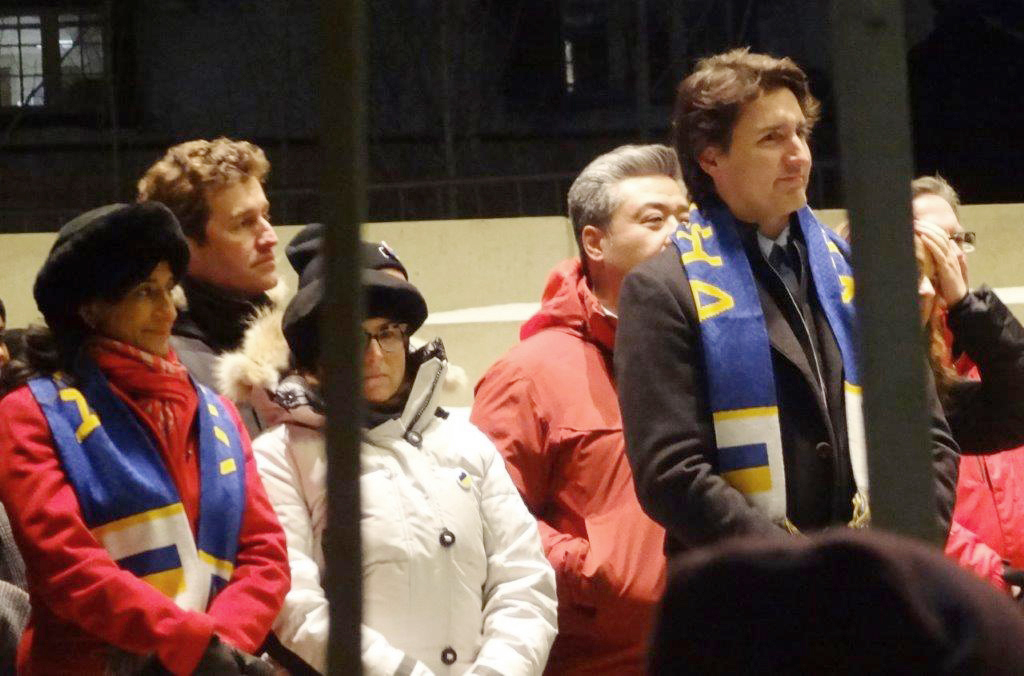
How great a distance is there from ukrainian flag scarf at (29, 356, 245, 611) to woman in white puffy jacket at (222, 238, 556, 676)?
159 millimetres

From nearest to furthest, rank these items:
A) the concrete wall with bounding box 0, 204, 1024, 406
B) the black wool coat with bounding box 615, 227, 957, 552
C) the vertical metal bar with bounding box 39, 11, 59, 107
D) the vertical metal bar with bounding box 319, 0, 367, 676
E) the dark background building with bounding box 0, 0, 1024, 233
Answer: the vertical metal bar with bounding box 319, 0, 367, 676 → the black wool coat with bounding box 615, 227, 957, 552 → the concrete wall with bounding box 0, 204, 1024, 406 → the dark background building with bounding box 0, 0, 1024, 233 → the vertical metal bar with bounding box 39, 11, 59, 107

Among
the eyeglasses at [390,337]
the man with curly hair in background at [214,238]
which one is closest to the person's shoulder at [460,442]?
the eyeglasses at [390,337]

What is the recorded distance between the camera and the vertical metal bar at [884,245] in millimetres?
1044

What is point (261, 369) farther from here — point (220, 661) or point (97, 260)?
point (220, 661)

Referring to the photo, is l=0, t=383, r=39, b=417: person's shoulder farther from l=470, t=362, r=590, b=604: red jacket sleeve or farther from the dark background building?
the dark background building

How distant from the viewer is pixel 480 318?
543 centimetres

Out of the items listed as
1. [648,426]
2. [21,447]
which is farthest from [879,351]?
[21,447]

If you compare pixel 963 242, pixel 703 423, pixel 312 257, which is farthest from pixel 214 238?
pixel 963 242

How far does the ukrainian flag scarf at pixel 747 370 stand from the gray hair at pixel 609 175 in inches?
26.6

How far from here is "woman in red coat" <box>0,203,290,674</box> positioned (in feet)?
7.81

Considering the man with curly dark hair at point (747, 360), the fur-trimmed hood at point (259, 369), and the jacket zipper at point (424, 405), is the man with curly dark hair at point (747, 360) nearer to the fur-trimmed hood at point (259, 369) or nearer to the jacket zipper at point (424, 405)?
the jacket zipper at point (424, 405)

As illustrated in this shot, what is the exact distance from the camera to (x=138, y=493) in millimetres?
2438

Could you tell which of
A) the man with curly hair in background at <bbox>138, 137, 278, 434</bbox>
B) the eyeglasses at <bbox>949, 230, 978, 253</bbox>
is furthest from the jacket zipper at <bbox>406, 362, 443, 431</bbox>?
the eyeglasses at <bbox>949, 230, 978, 253</bbox>

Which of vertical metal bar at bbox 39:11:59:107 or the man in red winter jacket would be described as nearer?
the man in red winter jacket
